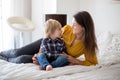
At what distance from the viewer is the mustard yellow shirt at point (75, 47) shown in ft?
6.88

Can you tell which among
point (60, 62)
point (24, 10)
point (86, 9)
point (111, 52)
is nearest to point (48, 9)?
point (24, 10)

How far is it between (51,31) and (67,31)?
244mm

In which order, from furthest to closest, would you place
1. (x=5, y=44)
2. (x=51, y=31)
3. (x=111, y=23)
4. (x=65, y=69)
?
1. (x=5, y=44)
2. (x=111, y=23)
3. (x=51, y=31)
4. (x=65, y=69)

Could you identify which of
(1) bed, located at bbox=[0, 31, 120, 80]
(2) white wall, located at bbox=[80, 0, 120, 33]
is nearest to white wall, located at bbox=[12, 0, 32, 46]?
(2) white wall, located at bbox=[80, 0, 120, 33]

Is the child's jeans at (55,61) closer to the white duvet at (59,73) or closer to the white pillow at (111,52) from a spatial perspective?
the white duvet at (59,73)

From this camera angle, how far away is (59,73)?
1764 mm

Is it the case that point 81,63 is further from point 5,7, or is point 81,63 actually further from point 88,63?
point 5,7

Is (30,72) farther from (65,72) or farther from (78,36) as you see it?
(78,36)

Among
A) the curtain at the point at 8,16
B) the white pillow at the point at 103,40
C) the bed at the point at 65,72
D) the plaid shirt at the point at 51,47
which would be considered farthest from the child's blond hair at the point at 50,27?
the curtain at the point at 8,16

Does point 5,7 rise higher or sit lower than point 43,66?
higher

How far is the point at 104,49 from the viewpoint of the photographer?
272cm

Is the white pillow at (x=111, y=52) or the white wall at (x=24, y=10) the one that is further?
the white wall at (x=24, y=10)

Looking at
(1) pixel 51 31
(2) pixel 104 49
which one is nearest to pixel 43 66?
(1) pixel 51 31

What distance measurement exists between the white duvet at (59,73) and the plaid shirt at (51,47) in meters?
0.16
